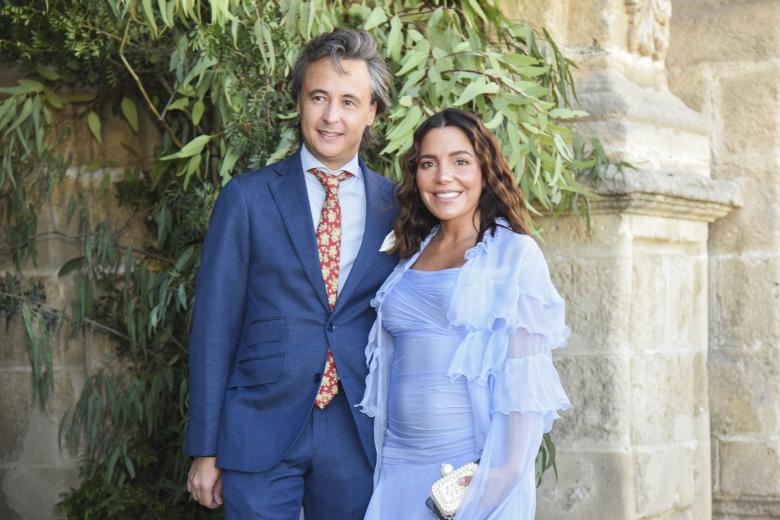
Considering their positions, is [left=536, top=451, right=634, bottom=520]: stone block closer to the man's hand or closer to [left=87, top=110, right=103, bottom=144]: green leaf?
the man's hand

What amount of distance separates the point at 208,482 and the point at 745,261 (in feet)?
7.36

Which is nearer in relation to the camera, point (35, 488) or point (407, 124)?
point (407, 124)

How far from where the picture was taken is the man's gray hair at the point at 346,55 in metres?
2.88

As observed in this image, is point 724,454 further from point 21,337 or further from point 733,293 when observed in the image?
point 21,337

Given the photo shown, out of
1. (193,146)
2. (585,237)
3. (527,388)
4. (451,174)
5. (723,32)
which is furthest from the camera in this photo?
(723,32)

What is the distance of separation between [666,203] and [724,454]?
966 mm

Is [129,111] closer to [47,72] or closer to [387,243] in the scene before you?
[47,72]

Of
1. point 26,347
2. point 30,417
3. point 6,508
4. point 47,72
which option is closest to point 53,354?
point 26,347

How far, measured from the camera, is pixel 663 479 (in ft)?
12.9

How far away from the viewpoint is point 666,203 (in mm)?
3902

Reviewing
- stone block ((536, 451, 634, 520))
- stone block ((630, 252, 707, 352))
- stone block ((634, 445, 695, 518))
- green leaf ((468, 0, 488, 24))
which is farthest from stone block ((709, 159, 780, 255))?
green leaf ((468, 0, 488, 24))

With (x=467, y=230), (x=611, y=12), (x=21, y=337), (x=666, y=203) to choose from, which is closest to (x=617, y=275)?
(x=666, y=203)

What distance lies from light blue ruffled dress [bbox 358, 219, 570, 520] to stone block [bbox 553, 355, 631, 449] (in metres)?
1.27

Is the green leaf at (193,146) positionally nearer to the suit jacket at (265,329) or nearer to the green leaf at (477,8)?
the suit jacket at (265,329)
